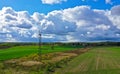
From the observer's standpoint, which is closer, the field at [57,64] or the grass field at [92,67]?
the grass field at [92,67]

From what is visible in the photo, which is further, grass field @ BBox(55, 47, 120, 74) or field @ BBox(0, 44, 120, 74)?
field @ BBox(0, 44, 120, 74)

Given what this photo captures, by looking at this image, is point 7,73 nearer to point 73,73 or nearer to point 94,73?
point 73,73

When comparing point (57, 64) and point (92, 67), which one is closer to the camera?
point (92, 67)

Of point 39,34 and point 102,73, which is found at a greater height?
point 39,34

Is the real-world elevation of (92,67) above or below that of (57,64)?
below

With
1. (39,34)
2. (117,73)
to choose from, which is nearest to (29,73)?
(117,73)

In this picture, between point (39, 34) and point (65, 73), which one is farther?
point (39, 34)

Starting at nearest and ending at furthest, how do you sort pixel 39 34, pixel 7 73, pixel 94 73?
pixel 7 73
pixel 94 73
pixel 39 34

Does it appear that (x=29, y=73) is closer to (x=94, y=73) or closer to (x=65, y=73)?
(x=65, y=73)

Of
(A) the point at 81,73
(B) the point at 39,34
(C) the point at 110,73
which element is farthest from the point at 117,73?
(B) the point at 39,34

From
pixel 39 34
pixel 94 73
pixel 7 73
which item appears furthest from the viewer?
pixel 39 34
